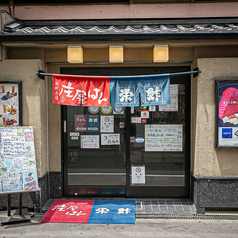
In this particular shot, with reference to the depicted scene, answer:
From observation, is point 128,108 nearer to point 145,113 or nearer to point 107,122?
point 145,113

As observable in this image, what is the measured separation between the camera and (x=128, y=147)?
6691mm

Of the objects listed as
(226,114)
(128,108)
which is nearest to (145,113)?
(128,108)

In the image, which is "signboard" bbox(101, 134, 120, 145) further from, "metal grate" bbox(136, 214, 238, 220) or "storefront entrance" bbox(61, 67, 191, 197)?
"metal grate" bbox(136, 214, 238, 220)

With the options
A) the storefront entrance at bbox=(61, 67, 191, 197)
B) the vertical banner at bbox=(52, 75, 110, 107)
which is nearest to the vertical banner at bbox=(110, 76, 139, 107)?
the vertical banner at bbox=(52, 75, 110, 107)

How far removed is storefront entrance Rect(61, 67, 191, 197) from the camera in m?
6.61

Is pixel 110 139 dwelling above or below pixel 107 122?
below

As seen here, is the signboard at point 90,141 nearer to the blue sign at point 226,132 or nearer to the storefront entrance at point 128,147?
the storefront entrance at point 128,147

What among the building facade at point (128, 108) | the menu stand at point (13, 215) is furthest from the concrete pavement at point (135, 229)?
the building facade at point (128, 108)

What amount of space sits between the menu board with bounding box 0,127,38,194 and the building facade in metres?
0.44

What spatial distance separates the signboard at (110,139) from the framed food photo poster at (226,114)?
8.78 ft

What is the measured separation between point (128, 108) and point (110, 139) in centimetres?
104

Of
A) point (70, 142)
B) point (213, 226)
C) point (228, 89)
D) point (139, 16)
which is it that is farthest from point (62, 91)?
point (213, 226)

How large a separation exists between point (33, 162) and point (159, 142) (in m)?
3.42

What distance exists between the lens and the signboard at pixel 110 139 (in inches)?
264
